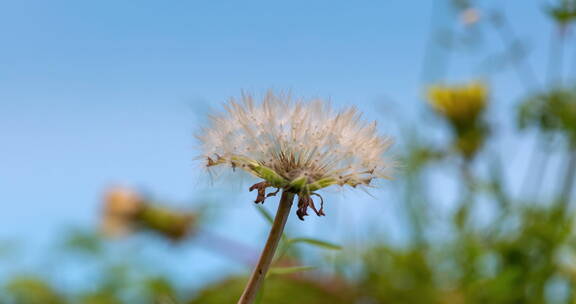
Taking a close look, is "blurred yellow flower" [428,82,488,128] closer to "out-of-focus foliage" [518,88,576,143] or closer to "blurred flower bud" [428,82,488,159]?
"blurred flower bud" [428,82,488,159]

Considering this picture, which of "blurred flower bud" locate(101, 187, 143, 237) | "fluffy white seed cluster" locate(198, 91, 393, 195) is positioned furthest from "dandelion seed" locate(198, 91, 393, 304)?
"blurred flower bud" locate(101, 187, 143, 237)

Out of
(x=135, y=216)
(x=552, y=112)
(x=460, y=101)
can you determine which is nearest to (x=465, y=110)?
(x=460, y=101)

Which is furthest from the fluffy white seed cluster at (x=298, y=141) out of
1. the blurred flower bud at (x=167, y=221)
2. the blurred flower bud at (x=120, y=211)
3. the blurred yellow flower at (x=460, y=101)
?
the blurred flower bud at (x=120, y=211)

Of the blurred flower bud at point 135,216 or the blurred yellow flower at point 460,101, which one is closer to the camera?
the blurred yellow flower at point 460,101

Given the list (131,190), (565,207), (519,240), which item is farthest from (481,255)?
(131,190)

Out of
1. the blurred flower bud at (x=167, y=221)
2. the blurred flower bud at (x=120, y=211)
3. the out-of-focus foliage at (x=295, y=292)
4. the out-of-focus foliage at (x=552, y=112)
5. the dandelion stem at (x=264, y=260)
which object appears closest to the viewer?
the dandelion stem at (x=264, y=260)

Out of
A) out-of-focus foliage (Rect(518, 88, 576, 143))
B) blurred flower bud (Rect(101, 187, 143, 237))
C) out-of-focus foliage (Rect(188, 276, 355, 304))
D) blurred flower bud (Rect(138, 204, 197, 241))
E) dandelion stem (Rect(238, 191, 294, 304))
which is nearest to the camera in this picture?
dandelion stem (Rect(238, 191, 294, 304))

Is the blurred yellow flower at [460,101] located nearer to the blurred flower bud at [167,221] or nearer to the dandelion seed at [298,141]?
the blurred flower bud at [167,221]
